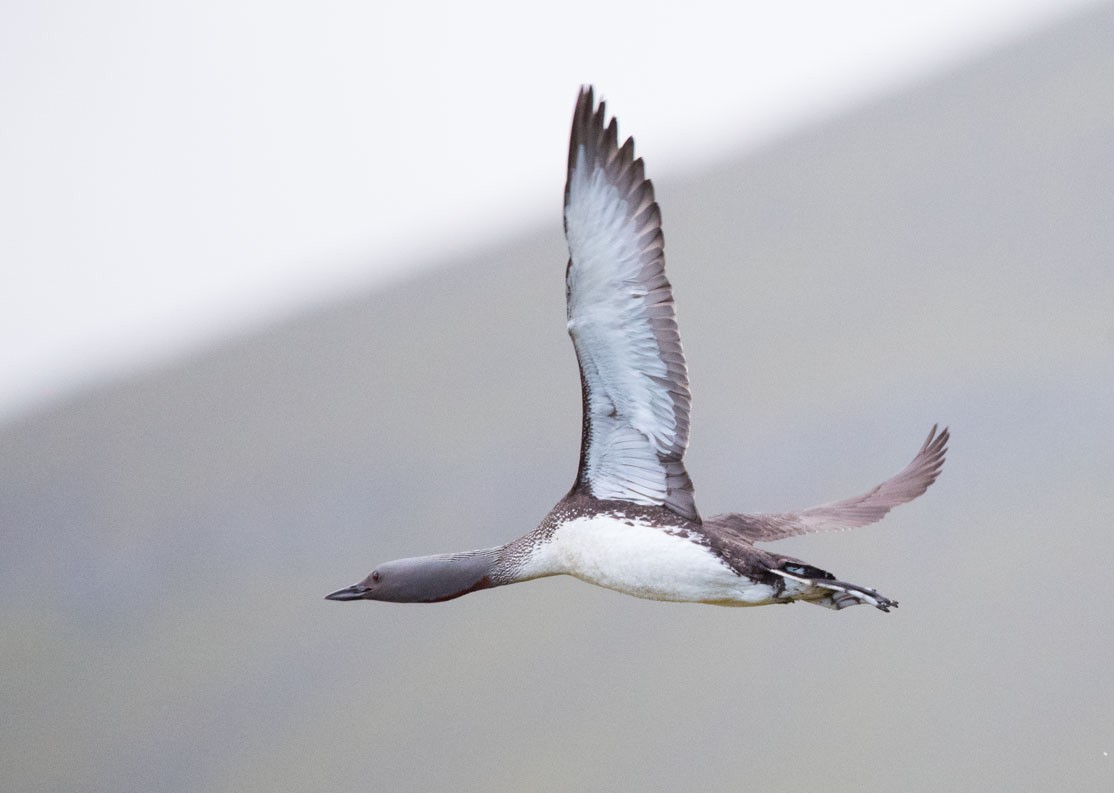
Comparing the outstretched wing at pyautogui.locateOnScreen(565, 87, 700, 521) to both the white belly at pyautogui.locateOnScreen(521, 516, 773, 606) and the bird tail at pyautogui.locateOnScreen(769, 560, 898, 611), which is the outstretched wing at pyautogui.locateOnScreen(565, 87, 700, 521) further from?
the bird tail at pyautogui.locateOnScreen(769, 560, 898, 611)

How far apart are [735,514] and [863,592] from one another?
118 cm

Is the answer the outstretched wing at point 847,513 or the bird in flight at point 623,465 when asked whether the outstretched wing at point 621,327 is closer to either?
the bird in flight at point 623,465

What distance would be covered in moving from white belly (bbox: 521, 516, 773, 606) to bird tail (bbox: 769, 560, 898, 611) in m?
0.08

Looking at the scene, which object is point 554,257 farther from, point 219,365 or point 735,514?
point 735,514

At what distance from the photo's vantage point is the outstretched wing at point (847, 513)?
17.3 ft

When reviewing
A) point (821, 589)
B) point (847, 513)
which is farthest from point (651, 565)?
point (847, 513)

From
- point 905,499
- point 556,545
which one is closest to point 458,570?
point 556,545

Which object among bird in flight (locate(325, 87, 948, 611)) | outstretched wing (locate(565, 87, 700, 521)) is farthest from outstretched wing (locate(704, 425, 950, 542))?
outstretched wing (locate(565, 87, 700, 521))

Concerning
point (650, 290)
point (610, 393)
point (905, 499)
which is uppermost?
point (650, 290)

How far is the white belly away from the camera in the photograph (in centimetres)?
443

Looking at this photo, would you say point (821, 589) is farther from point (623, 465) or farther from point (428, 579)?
point (428, 579)

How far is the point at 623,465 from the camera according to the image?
470cm

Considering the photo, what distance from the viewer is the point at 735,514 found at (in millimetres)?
5492

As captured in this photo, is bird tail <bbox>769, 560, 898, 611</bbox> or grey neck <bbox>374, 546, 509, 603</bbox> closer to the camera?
bird tail <bbox>769, 560, 898, 611</bbox>
